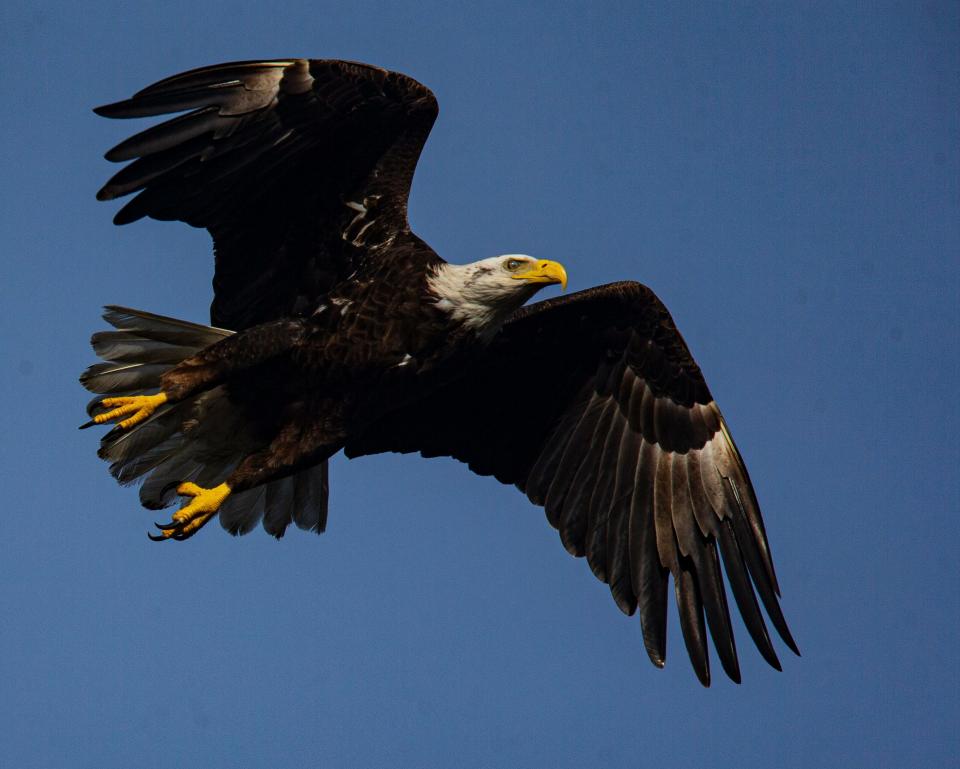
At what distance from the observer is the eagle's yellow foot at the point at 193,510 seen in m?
7.24

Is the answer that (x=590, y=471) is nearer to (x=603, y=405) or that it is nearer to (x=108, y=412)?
(x=603, y=405)

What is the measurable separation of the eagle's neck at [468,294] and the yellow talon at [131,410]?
144 centimetres

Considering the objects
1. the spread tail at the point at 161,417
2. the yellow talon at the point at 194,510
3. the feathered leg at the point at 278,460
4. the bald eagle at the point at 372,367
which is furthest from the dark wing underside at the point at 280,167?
the yellow talon at the point at 194,510

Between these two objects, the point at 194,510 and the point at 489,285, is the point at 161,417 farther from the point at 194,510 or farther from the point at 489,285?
the point at 489,285

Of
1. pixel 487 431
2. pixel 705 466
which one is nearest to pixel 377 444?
pixel 487 431

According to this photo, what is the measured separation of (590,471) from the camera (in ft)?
27.6

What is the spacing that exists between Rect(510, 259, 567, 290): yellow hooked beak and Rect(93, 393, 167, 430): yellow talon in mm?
1808

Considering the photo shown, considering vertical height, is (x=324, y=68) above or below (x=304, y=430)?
above

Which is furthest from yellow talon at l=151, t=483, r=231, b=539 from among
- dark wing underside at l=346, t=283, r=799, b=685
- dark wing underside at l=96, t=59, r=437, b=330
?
dark wing underside at l=346, t=283, r=799, b=685

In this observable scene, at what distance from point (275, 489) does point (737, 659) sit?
266 centimetres

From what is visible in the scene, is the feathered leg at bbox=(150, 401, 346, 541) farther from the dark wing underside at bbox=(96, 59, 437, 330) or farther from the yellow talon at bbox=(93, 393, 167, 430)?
the dark wing underside at bbox=(96, 59, 437, 330)

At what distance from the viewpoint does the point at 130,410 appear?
7430 mm

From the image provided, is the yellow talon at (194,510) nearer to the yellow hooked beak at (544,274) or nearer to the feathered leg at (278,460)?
the feathered leg at (278,460)

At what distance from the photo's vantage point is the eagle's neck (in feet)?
23.2
